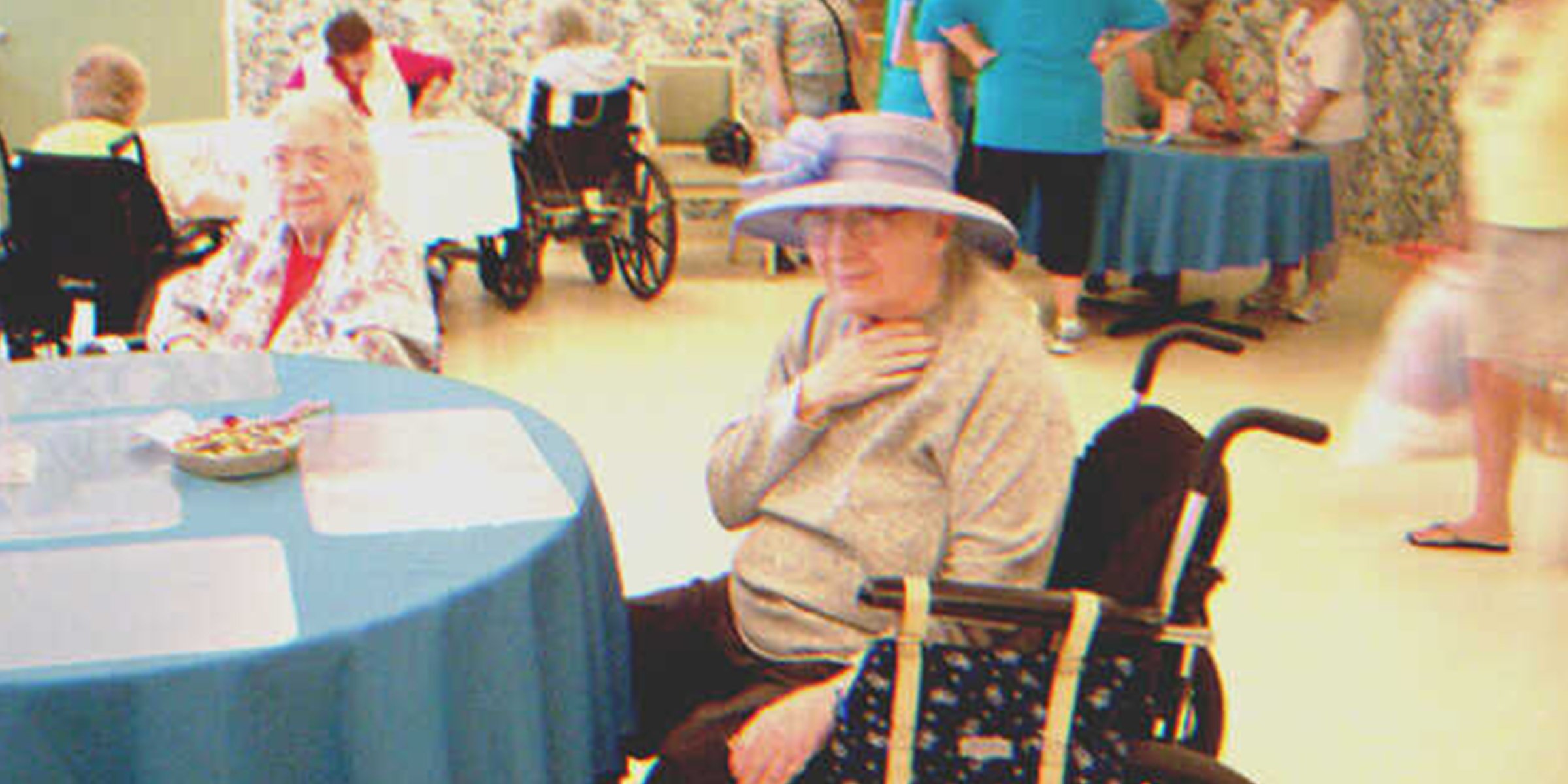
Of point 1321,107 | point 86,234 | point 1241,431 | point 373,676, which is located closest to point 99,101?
point 86,234

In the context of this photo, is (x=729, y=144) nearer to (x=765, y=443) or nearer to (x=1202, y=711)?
(x=765, y=443)

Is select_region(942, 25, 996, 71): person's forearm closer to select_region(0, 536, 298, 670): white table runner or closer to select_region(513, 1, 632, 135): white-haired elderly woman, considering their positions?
select_region(513, 1, 632, 135): white-haired elderly woman

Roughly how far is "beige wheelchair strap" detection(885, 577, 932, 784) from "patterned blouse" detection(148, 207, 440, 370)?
1380 mm

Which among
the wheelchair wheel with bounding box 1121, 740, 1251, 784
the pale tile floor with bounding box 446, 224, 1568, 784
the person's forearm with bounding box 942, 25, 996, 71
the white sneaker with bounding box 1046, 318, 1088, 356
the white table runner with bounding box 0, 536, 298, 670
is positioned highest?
the person's forearm with bounding box 942, 25, 996, 71

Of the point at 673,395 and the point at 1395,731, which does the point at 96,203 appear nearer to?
the point at 673,395

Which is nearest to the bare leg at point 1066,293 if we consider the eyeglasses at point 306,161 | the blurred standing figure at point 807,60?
the blurred standing figure at point 807,60

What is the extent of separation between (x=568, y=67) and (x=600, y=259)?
0.95 metres

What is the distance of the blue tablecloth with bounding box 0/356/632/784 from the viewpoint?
1.19 m

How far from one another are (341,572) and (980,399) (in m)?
0.69

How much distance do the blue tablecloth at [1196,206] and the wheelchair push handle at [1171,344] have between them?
139 inches

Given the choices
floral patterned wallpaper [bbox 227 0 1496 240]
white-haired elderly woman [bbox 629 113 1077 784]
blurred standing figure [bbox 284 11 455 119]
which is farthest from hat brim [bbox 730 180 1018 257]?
floral patterned wallpaper [bbox 227 0 1496 240]

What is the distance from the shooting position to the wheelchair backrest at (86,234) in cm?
358

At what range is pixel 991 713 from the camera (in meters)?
1.30

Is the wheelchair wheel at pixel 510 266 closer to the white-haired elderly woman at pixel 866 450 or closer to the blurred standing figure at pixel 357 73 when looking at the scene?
the blurred standing figure at pixel 357 73
